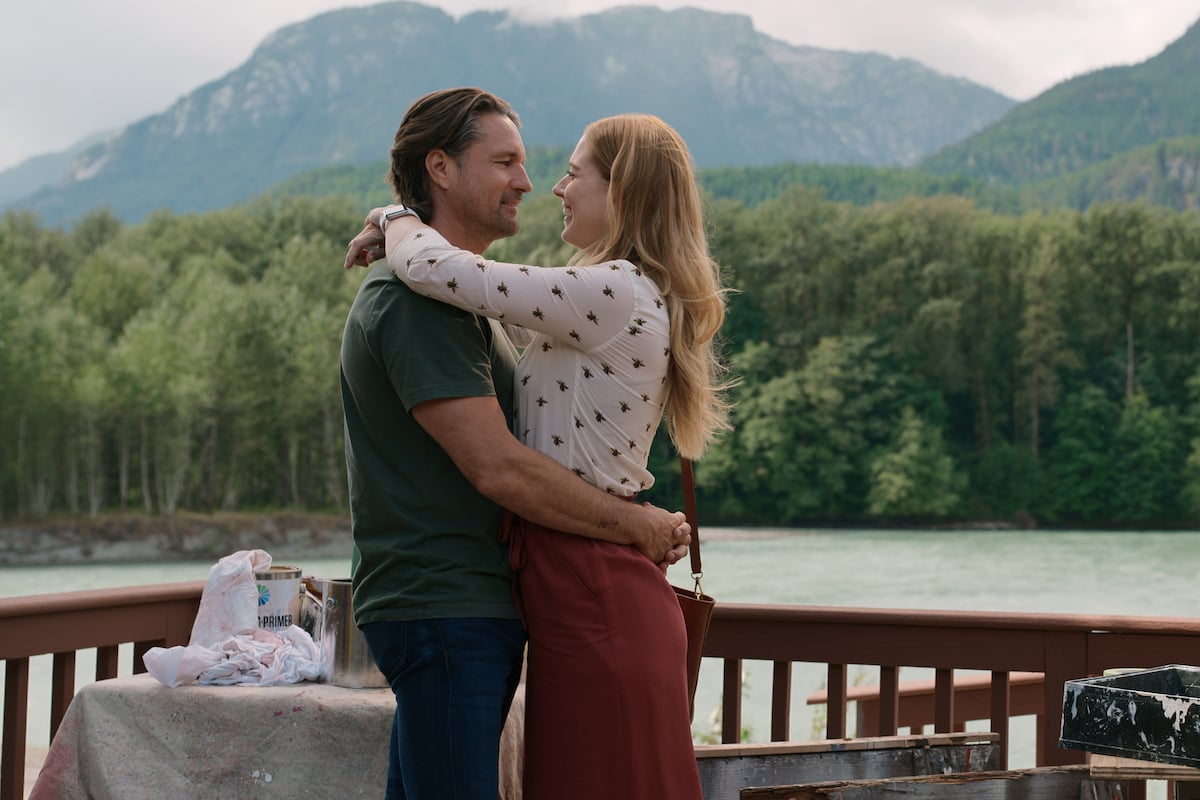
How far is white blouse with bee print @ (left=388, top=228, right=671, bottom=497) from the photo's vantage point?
172cm

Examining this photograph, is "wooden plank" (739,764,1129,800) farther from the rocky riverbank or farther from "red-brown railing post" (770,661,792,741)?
the rocky riverbank

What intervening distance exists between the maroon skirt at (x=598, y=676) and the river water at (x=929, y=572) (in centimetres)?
1738

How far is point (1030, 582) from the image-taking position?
2856 cm

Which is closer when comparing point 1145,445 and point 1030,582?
point 1030,582

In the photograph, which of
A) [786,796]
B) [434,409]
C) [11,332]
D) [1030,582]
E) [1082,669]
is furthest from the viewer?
[11,332]

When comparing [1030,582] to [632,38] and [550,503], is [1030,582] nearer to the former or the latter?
[550,503]

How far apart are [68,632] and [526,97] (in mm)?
162403

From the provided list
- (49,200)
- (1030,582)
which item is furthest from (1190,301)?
(49,200)

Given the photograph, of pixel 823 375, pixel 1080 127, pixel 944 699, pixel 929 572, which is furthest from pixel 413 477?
pixel 1080 127

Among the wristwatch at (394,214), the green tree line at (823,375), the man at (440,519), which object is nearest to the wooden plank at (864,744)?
the man at (440,519)

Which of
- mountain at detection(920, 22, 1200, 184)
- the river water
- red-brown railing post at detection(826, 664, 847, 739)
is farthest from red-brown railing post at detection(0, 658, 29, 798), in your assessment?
mountain at detection(920, 22, 1200, 184)

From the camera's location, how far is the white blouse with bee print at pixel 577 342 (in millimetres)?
1722

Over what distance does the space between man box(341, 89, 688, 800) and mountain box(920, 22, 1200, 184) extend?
101877 millimetres

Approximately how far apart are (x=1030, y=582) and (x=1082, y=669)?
27535mm
